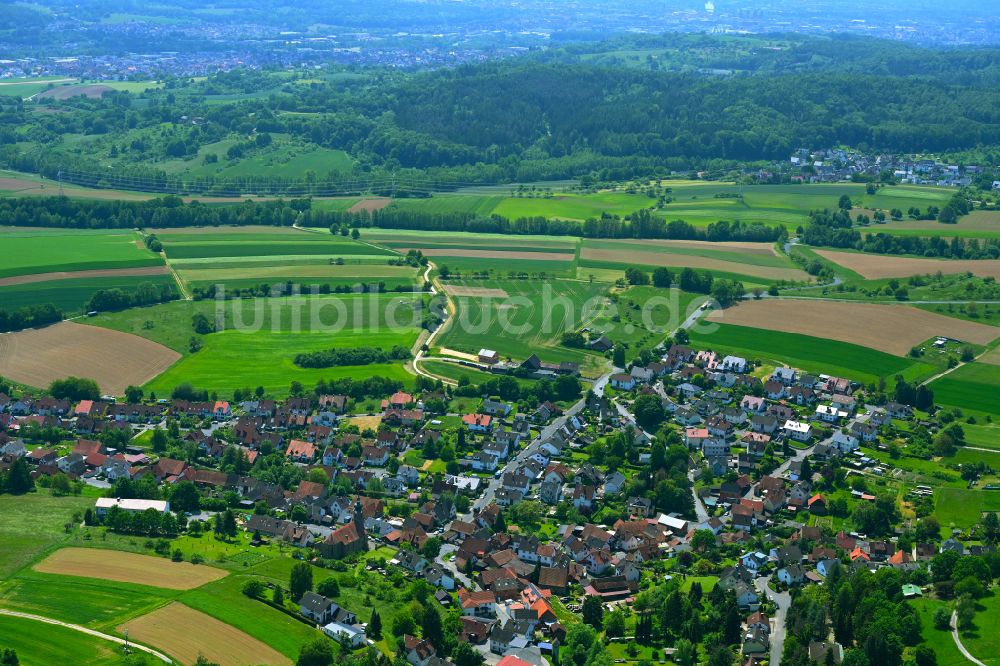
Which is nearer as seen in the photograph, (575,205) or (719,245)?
(719,245)

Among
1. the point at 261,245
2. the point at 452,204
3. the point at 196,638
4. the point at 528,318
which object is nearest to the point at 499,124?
the point at 452,204

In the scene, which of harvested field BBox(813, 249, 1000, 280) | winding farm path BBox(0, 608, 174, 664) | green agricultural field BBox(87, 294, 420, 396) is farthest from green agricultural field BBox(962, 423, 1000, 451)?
winding farm path BBox(0, 608, 174, 664)

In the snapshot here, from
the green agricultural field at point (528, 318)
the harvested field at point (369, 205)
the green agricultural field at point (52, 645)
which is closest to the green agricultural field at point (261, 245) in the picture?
the harvested field at point (369, 205)

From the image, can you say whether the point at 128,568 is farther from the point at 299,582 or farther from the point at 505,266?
the point at 505,266

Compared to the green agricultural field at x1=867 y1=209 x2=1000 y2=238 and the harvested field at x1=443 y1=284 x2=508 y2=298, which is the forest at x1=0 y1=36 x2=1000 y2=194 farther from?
the harvested field at x1=443 y1=284 x2=508 y2=298

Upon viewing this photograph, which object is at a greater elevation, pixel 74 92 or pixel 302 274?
pixel 74 92

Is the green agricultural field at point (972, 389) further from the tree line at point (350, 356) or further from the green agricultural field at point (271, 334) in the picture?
the tree line at point (350, 356)
